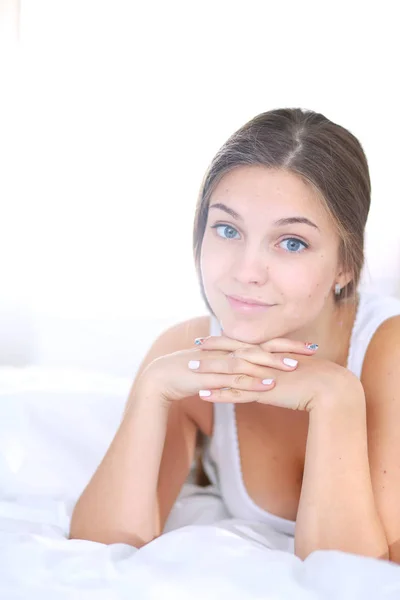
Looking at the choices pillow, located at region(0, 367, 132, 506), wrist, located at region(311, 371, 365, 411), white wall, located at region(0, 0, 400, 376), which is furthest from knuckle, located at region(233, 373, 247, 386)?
white wall, located at region(0, 0, 400, 376)

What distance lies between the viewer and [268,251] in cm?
122

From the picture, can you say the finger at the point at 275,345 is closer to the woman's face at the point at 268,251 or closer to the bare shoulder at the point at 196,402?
the woman's face at the point at 268,251

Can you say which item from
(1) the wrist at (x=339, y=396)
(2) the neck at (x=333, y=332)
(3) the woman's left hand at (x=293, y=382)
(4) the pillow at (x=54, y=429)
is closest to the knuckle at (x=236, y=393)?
(3) the woman's left hand at (x=293, y=382)

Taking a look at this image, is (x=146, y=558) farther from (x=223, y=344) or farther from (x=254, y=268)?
(x=254, y=268)

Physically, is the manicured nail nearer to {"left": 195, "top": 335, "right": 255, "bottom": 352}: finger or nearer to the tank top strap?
{"left": 195, "top": 335, "right": 255, "bottom": 352}: finger

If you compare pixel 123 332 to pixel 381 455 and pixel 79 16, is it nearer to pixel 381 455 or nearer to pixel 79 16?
pixel 79 16

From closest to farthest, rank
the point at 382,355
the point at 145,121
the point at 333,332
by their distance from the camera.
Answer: the point at 382,355, the point at 333,332, the point at 145,121

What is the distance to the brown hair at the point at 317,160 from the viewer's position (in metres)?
1.24

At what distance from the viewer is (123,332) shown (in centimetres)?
238

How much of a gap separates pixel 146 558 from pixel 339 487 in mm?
322

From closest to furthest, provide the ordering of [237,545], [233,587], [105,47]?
[233,587]
[237,545]
[105,47]

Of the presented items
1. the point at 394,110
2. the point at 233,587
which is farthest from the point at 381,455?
the point at 394,110

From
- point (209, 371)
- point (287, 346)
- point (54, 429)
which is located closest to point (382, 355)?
point (287, 346)

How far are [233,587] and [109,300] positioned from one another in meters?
1.59
